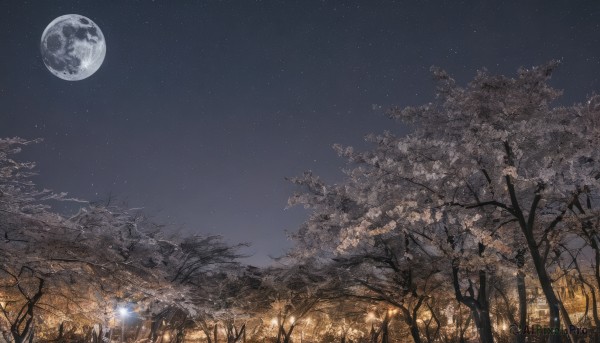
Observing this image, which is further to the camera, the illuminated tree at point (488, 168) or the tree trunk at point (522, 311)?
the tree trunk at point (522, 311)

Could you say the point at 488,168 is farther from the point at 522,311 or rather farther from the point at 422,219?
the point at 522,311

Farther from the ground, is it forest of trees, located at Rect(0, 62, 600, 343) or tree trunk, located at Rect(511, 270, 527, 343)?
forest of trees, located at Rect(0, 62, 600, 343)

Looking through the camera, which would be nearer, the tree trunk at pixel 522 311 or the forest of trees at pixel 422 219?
the forest of trees at pixel 422 219

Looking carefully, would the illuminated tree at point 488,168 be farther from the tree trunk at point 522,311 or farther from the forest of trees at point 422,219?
the tree trunk at point 522,311

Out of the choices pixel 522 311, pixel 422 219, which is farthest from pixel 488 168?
pixel 522 311

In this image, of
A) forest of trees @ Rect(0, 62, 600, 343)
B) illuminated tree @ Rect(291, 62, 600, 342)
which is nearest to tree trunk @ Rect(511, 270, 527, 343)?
forest of trees @ Rect(0, 62, 600, 343)

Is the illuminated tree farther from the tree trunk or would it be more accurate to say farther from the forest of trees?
the tree trunk

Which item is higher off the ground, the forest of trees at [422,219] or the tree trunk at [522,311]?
the forest of trees at [422,219]

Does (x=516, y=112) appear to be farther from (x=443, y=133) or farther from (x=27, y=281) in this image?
(x=27, y=281)

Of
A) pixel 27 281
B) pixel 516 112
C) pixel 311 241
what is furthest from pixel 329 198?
pixel 27 281

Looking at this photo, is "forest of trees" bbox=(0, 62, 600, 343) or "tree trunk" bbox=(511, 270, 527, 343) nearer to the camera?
"forest of trees" bbox=(0, 62, 600, 343)

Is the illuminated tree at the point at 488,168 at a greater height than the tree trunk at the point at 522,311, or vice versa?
the illuminated tree at the point at 488,168

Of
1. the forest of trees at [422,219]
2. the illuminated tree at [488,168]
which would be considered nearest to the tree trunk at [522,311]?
the forest of trees at [422,219]

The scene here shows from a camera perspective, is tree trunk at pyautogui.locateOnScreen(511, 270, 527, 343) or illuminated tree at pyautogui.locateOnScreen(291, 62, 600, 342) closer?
illuminated tree at pyautogui.locateOnScreen(291, 62, 600, 342)
